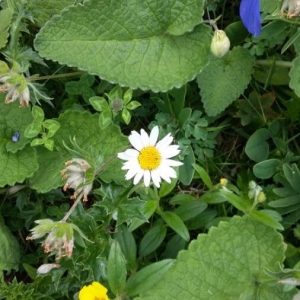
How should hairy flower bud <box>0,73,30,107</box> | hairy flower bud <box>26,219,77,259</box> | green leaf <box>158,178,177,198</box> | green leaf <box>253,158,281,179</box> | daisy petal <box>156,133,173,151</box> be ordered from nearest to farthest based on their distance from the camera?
hairy flower bud <box>26,219,77,259</box>, hairy flower bud <box>0,73,30,107</box>, daisy petal <box>156,133,173,151</box>, green leaf <box>158,178,177,198</box>, green leaf <box>253,158,281,179</box>

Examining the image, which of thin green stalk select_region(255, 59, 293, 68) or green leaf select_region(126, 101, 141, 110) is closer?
green leaf select_region(126, 101, 141, 110)

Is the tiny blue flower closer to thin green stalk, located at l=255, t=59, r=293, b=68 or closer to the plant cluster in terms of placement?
the plant cluster

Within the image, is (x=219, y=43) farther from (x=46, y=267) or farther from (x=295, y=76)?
(x=46, y=267)

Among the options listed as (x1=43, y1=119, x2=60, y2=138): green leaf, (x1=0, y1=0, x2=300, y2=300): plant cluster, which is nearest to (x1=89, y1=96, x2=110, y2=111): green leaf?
(x1=0, y1=0, x2=300, y2=300): plant cluster

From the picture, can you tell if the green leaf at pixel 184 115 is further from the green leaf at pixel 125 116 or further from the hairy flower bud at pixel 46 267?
the hairy flower bud at pixel 46 267

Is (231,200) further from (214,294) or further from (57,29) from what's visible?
(57,29)

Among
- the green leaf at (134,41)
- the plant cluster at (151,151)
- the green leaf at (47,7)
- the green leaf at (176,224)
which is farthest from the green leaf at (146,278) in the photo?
the green leaf at (47,7)

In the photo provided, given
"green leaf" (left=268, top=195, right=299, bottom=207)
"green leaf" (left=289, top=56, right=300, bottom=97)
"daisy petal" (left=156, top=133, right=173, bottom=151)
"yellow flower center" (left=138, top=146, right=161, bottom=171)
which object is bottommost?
"green leaf" (left=268, top=195, right=299, bottom=207)
